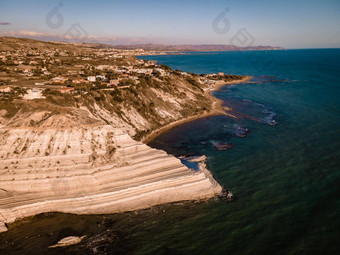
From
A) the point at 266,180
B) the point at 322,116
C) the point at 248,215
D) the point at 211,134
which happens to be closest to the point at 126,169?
the point at 248,215

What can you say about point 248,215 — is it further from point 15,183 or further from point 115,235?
point 15,183

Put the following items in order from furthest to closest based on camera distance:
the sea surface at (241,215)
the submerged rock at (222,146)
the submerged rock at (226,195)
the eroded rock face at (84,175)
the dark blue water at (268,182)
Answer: the submerged rock at (222,146), the submerged rock at (226,195), the eroded rock face at (84,175), the dark blue water at (268,182), the sea surface at (241,215)

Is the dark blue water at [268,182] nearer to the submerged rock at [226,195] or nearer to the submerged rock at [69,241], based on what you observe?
the submerged rock at [226,195]

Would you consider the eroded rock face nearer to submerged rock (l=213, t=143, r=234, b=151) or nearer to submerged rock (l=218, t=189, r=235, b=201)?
submerged rock (l=218, t=189, r=235, b=201)

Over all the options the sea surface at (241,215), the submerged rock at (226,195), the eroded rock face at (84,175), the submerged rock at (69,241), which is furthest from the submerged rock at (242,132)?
the submerged rock at (69,241)

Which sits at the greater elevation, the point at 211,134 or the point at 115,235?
the point at 211,134

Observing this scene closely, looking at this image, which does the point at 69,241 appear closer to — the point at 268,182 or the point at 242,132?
the point at 268,182
